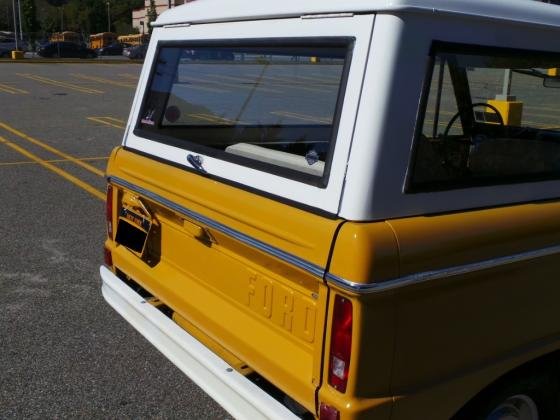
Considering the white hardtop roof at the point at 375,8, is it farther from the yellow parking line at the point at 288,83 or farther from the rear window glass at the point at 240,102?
the yellow parking line at the point at 288,83

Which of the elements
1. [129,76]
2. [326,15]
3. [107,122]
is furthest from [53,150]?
[129,76]

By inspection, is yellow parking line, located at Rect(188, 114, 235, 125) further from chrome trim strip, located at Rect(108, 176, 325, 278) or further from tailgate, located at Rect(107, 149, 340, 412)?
chrome trim strip, located at Rect(108, 176, 325, 278)

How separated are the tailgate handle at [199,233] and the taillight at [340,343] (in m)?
0.76

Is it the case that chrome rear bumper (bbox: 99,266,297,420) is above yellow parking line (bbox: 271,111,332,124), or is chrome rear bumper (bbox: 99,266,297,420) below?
below

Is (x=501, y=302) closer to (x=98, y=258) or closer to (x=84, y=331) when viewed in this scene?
(x=84, y=331)

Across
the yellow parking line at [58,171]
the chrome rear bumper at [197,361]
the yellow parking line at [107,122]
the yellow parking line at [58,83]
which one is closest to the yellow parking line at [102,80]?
the yellow parking line at [58,83]

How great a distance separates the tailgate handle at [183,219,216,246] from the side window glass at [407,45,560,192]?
2.95 ft

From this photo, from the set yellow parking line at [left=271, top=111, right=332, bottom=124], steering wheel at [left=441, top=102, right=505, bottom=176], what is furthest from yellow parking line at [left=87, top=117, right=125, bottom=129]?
steering wheel at [left=441, top=102, right=505, bottom=176]

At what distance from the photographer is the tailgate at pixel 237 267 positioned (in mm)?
2121

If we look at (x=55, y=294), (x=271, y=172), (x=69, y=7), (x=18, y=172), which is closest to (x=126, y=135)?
(x=271, y=172)

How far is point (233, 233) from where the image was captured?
2.38 metres

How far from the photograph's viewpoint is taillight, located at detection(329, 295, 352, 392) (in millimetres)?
1961

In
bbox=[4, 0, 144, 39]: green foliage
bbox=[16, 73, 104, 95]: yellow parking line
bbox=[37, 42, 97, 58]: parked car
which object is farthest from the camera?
bbox=[4, 0, 144, 39]: green foliage

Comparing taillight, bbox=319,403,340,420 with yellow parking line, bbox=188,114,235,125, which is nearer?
taillight, bbox=319,403,340,420
